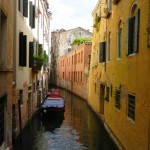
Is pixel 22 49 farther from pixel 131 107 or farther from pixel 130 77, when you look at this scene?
pixel 131 107

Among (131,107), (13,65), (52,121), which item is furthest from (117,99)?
(52,121)

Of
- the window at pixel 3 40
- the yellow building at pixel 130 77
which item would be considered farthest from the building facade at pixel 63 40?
the window at pixel 3 40

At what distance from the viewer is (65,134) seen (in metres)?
17.8

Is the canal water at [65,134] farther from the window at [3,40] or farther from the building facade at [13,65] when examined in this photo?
the window at [3,40]

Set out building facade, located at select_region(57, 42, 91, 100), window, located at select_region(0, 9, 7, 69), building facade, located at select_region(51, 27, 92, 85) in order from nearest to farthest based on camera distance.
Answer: window, located at select_region(0, 9, 7, 69), building facade, located at select_region(57, 42, 91, 100), building facade, located at select_region(51, 27, 92, 85)

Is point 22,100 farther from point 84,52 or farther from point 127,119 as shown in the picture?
point 84,52

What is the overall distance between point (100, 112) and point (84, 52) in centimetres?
1579

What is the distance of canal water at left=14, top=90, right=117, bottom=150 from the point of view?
14.8 m

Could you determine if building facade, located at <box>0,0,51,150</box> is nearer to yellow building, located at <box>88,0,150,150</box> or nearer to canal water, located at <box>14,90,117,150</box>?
canal water, located at <box>14,90,117,150</box>

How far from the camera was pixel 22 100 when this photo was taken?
17.4m

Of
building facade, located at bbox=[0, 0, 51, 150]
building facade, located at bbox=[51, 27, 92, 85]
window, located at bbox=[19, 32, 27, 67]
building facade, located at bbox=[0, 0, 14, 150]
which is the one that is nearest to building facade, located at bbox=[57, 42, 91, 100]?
building facade, located at bbox=[51, 27, 92, 85]

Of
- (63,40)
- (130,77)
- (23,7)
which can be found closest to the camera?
(130,77)

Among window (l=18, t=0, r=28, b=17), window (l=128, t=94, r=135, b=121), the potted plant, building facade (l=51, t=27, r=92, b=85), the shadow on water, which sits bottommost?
the shadow on water

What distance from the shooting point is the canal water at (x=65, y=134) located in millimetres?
14797
